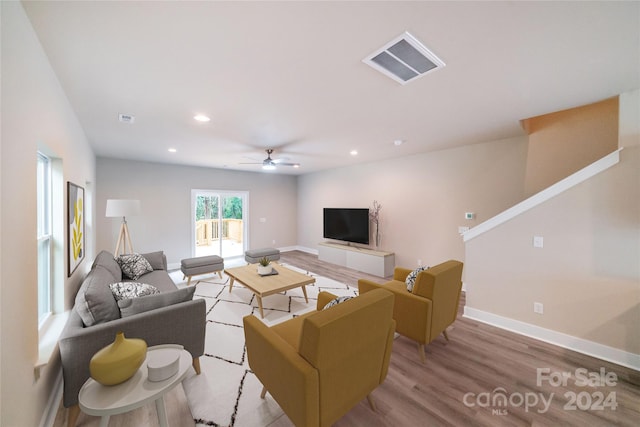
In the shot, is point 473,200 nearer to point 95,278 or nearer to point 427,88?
point 427,88

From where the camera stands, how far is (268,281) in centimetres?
357

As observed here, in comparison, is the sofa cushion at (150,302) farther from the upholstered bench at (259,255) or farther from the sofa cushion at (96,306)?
the upholstered bench at (259,255)

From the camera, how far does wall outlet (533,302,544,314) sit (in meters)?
2.72

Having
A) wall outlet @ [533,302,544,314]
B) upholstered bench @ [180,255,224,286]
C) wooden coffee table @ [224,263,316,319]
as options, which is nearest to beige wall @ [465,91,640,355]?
wall outlet @ [533,302,544,314]

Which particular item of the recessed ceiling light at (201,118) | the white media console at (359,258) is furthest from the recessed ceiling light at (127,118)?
the white media console at (359,258)

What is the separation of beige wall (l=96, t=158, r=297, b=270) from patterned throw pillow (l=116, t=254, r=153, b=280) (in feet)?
6.99

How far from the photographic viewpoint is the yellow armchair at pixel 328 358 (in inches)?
51.9

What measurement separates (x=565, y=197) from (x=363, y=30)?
9.46ft

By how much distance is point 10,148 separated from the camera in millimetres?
1160

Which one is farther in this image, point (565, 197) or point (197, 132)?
point (197, 132)

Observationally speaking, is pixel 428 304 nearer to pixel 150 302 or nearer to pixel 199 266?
pixel 150 302

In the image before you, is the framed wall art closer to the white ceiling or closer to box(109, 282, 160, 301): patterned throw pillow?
box(109, 282, 160, 301): patterned throw pillow

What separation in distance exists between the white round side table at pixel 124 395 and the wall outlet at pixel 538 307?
3.65 metres

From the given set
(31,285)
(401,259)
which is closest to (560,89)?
(401,259)
